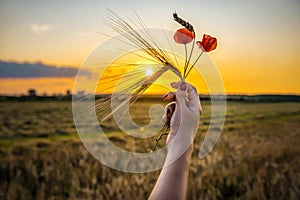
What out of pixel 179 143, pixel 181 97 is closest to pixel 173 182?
pixel 179 143

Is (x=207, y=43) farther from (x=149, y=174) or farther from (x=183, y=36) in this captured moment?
(x=149, y=174)

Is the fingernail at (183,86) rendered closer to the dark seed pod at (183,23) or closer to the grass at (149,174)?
the dark seed pod at (183,23)

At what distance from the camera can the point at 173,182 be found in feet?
2.76

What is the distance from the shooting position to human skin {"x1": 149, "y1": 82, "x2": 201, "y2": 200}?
0.84 m

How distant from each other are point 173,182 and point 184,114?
0.49 ft

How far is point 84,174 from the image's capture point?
464 centimetres

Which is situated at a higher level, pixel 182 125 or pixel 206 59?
pixel 206 59

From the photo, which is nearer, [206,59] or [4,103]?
[206,59]

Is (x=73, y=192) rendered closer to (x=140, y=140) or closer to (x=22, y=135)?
(x=140, y=140)

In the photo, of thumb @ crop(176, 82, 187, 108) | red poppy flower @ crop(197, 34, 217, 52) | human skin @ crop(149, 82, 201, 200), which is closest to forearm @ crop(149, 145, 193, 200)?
human skin @ crop(149, 82, 201, 200)

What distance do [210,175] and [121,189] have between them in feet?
4.17

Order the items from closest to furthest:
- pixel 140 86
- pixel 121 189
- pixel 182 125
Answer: pixel 182 125, pixel 140 86, pixel 121 189

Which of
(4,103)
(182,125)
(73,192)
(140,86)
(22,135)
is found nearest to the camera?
(182,125)

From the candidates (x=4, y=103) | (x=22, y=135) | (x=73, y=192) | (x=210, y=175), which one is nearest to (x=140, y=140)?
(x=210, y=175)
